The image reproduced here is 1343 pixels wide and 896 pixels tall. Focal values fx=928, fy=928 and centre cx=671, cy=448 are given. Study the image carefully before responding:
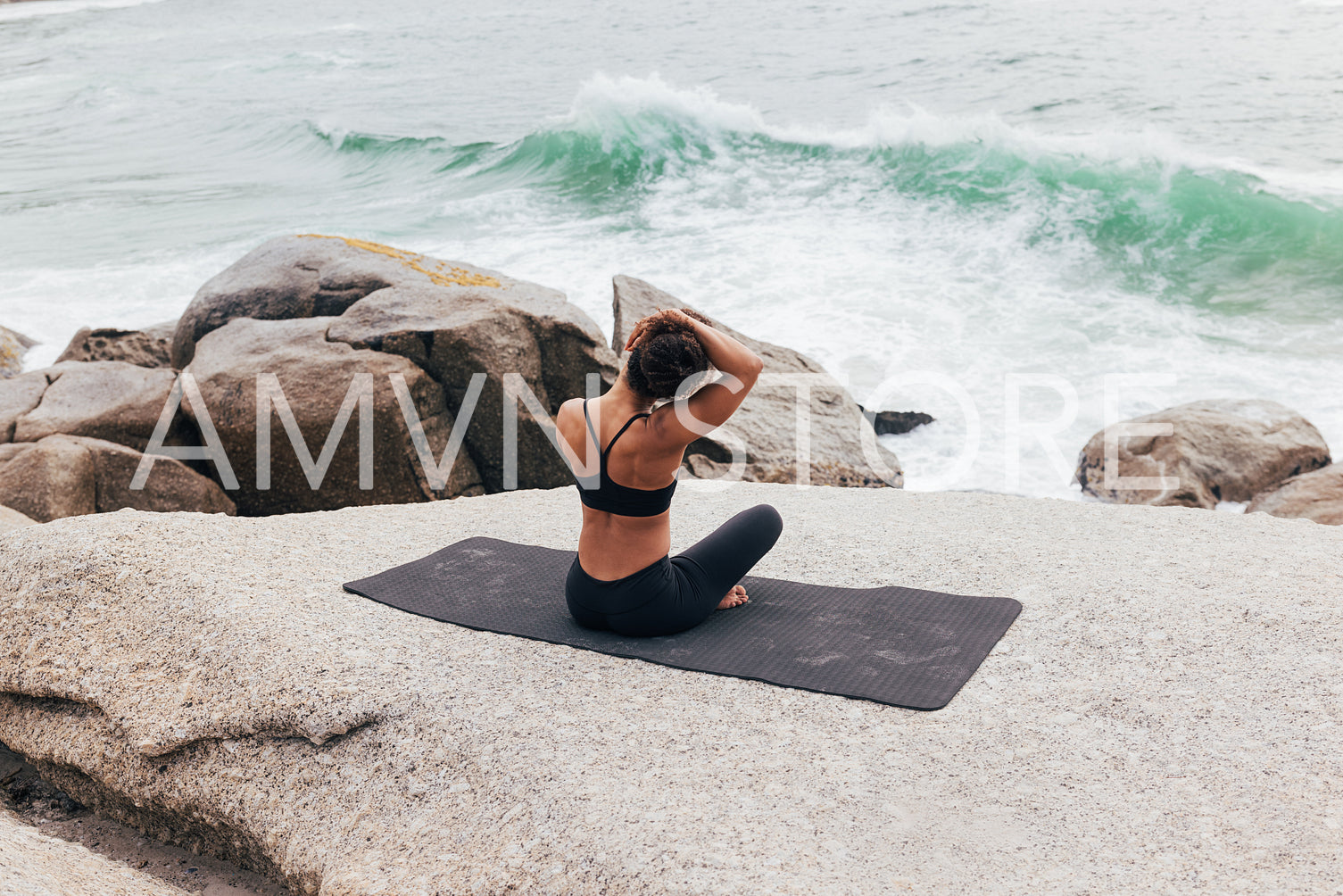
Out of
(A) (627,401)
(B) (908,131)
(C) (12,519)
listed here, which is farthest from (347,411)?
(B) (908,131)

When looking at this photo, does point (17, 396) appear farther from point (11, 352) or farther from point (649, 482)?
point (649, 482)

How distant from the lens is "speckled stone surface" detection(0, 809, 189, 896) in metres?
2.28

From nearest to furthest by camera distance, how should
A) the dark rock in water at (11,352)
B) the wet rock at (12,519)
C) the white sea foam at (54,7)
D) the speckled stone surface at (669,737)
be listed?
the speckled stone surface at (669,737), the wet rock at (12,519), the dark rock in water at (11,352), the white sea foam at (54,7)

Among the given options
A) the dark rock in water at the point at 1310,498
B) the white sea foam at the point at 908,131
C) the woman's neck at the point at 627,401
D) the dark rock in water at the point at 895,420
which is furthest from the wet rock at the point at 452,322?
the white sea foam at the point at 908,131

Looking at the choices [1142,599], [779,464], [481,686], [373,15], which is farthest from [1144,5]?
[373,15]

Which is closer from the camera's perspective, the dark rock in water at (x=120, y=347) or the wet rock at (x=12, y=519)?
the wet rock at (x=12, y=519)

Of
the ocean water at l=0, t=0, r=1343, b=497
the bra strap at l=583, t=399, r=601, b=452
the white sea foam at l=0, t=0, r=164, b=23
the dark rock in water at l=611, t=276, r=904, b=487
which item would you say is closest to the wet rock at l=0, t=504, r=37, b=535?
the bra strap at l=583, t=399, r=601, b=452

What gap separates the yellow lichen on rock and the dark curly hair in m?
3.82

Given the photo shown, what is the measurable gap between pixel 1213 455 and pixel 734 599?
16.2ft

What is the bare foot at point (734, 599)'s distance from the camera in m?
3.74

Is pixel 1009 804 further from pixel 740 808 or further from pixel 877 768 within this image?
pixel 740 808

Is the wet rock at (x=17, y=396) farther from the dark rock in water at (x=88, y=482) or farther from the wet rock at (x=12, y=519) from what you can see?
the wet rock at (x=12, y=519)

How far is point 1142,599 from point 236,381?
521 cm

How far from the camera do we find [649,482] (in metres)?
3.33
